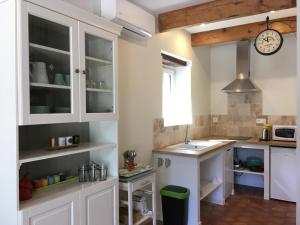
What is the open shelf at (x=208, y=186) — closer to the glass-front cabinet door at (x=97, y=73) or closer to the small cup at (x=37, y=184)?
the glass-front cabinet door at (x=97, y=73)

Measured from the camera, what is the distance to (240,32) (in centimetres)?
370

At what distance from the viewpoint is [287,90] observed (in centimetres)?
407

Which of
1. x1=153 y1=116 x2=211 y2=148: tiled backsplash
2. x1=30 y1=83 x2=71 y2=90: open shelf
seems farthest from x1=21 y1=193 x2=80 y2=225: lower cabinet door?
x1=153 y1=116 x2=211 y2=148: tiled backsplash

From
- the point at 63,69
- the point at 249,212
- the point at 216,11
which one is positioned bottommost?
the point at 249,212

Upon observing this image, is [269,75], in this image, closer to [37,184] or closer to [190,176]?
[190,176]

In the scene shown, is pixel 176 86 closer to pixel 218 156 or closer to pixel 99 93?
pixel 218 156

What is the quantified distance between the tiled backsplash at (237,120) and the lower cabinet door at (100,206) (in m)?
1.80

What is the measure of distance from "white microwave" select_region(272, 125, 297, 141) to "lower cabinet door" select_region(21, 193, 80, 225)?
128 inches

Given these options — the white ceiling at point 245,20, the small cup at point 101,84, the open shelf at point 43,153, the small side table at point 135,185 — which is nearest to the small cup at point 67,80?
the small cup at point 101,84

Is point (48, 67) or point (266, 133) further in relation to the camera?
point (266, 133)

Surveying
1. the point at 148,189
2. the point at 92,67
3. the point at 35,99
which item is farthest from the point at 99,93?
the point at 148,189

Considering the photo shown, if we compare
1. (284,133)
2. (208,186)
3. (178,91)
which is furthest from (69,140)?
(284,133)

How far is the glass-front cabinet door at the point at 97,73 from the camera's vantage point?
185cm

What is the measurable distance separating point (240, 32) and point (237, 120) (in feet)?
5.16
